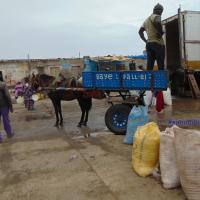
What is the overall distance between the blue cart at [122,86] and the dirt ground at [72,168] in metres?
0.40

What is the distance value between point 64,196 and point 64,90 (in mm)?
5302

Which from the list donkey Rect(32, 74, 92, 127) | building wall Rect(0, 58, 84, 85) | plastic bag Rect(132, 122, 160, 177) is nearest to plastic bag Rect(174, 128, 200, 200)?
plastic bag Rect(132, 122, 160, 177)

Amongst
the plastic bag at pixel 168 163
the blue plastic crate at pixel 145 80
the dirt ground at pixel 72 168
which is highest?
the blue plastic crate at pixel 145 80

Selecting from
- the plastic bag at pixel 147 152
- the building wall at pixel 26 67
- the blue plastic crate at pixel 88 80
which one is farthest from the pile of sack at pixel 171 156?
the building wall at pixel 26 67

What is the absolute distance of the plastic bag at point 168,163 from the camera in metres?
4.99

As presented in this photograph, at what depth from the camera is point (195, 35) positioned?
595 inches

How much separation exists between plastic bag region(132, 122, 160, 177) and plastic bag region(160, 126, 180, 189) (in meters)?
0.32

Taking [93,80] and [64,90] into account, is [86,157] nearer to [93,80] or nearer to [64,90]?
[93,80]

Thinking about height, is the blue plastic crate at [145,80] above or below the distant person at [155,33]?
below

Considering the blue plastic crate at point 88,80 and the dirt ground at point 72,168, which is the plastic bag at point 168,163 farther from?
the blue plastic crate at point 88,80

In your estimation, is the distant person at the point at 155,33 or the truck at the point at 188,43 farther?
the truck at the point at 188,43

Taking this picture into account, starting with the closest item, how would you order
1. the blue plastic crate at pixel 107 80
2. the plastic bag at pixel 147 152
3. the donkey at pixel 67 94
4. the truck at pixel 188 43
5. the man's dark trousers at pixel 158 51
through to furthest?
the plastic bag at pixel 147 152 < the blue plastic crate at pixel 107 80 < the man's dark trousers at pixel 158 51 < the donkey at pixel 67 94 < the truck at pixel 188 43

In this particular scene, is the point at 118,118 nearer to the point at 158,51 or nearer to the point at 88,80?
the point at 88,80

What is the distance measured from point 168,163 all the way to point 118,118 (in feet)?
12.5
